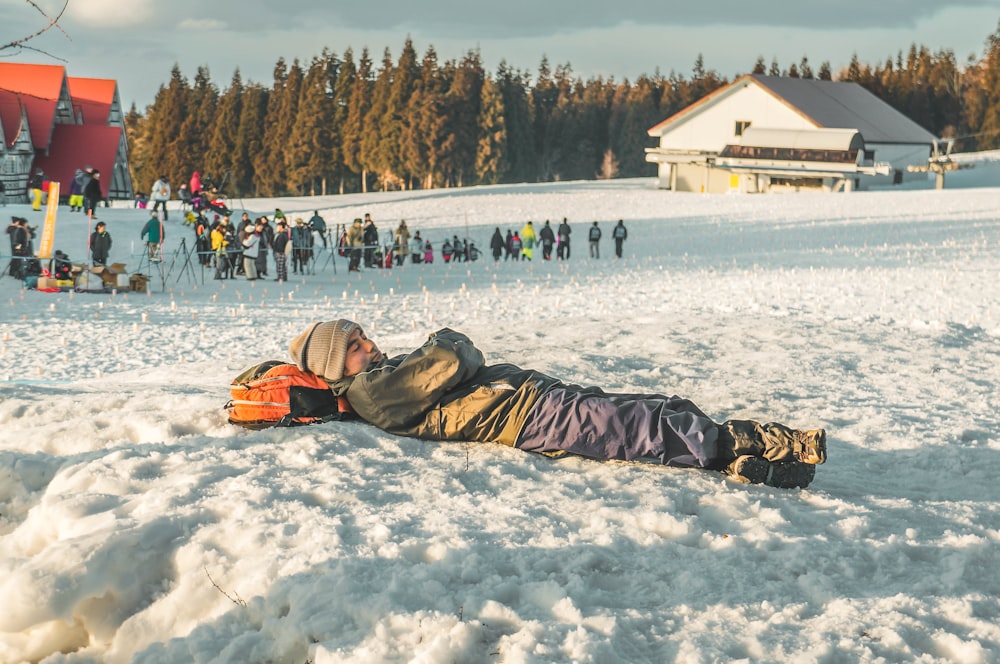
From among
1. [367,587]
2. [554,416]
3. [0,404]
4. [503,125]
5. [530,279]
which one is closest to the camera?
[367,587]

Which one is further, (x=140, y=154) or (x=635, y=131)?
(x=635, y=131)

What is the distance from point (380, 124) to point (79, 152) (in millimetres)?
37231

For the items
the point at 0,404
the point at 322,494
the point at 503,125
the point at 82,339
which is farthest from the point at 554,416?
the point at 503,125

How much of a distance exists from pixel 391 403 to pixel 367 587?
181cm

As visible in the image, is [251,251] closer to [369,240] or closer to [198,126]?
[369,240]

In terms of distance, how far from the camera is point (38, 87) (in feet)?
133

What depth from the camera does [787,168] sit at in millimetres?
53875

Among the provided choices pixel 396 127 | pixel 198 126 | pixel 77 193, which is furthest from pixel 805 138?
pixel 198 126

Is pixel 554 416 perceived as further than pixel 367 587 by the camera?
Yes

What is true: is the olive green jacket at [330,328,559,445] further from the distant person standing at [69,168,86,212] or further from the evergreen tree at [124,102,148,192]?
the evergreen tree at [124,102,148,192]

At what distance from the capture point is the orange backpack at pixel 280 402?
17.8ft

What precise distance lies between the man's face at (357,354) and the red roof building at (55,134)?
3471 centimetres

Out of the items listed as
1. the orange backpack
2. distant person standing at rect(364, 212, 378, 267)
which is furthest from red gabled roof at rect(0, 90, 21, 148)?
the orange backpack

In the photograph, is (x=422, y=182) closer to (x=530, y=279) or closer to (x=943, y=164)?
(x=943, y=164)
